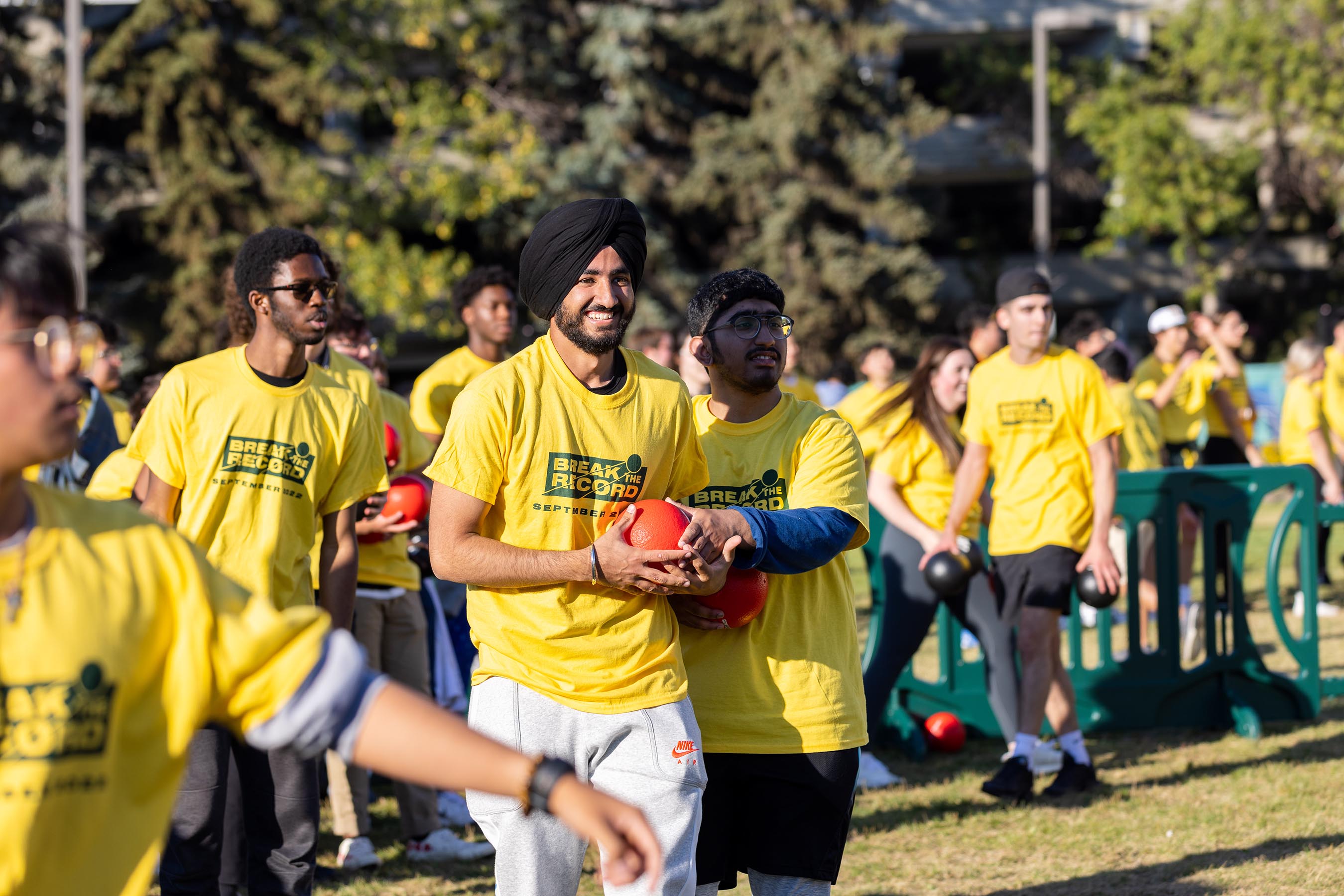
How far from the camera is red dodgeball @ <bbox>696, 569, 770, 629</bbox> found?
12.5ft

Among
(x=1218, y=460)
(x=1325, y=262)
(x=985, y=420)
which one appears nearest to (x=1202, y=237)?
(x=1325, y=262)

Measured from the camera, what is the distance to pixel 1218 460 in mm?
12828

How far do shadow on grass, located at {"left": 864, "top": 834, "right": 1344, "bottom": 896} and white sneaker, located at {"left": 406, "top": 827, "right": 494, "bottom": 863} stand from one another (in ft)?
5.99

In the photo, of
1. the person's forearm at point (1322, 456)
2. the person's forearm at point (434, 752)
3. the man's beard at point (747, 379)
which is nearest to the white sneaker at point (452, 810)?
the man's beard at point (747, 379)

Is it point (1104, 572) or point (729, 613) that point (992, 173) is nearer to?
point (1104, 572)

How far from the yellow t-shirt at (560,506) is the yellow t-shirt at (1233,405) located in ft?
33.6

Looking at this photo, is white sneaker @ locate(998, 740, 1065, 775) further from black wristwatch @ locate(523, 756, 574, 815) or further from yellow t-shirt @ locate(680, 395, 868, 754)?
black wristwatch @ locate(523, 756, 574, 815)

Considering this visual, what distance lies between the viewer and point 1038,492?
23.4ft

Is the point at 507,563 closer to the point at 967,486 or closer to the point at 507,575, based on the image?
the point at 507,575

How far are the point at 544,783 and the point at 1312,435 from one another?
11314 mm

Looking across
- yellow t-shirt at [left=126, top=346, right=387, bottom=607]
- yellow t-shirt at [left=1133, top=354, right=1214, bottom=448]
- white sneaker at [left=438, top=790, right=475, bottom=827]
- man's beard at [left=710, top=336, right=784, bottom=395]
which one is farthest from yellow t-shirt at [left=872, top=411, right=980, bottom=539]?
yellow t-shirt at [left=1133, top=354, right=1214, bottom=448]

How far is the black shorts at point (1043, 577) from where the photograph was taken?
6984 millimetres

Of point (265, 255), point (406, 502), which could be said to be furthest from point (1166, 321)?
point (265, 255)

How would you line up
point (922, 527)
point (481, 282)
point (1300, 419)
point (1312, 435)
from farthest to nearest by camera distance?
point (1300, 419)
point (1312, 435)
point (481, 282)
point (922, 527)
